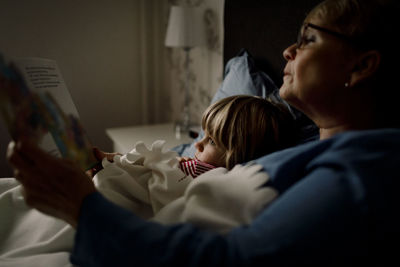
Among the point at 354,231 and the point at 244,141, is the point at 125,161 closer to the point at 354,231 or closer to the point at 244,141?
the point at 244,141

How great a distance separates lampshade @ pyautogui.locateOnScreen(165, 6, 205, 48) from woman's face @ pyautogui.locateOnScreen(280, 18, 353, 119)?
1175mm

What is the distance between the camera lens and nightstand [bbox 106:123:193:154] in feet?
6.08

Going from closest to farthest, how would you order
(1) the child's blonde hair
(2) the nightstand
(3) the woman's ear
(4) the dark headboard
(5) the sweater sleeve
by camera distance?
1. (5) the sweater sleeve
2. (3) the woman's ear
3. (1) the child's blonde hair
4. (4) the dark headboard
5. (2) the nightstand

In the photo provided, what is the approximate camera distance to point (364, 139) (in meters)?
0.54

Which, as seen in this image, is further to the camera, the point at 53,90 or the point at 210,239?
the point at 53,90

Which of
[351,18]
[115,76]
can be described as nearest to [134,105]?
[115,76]

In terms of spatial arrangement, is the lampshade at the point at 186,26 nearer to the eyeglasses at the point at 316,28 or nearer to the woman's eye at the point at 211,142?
the woman's eye at the point at 211,142

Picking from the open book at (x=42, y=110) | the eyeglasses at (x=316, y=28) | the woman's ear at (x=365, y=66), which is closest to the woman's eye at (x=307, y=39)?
the eyeglasses at (x=316, y=28)

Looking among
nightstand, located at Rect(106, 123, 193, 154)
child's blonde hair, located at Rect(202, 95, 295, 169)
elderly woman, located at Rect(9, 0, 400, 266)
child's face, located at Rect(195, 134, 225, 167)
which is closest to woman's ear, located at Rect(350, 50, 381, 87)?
elderly woman, located at Rect(9, 0, 400, 266)

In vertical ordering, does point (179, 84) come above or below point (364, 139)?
below

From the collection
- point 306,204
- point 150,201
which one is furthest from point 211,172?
point 306,204

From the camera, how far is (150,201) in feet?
2.68

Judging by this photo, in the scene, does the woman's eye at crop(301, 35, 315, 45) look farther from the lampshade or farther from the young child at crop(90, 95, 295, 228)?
the lampshade

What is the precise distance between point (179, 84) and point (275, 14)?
4.33 ft
